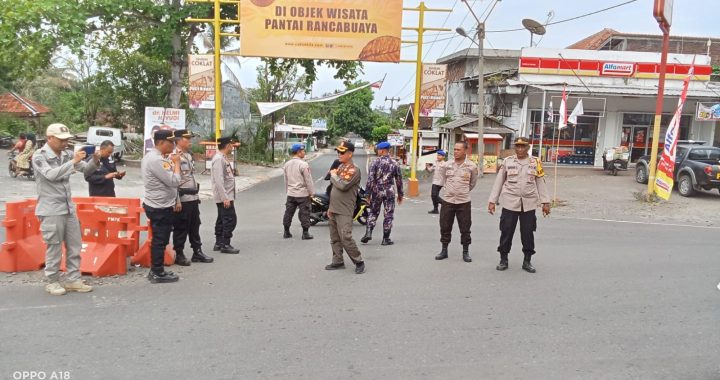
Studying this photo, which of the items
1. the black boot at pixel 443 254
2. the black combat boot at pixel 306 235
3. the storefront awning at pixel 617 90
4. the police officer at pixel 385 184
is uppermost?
the storefront awning at pixel 617 90

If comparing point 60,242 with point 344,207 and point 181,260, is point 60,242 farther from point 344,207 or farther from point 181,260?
point 344,207

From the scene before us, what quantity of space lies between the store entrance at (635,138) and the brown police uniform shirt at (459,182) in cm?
2090

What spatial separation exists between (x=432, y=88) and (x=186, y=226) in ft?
34.8

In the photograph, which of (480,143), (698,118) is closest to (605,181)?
(480,143)

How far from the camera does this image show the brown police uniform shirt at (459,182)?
288 inches

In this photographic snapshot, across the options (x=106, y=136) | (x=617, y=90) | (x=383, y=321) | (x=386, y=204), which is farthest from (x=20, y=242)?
(x=617, y=90)

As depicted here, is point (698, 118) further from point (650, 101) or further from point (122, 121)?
point (122, 121)

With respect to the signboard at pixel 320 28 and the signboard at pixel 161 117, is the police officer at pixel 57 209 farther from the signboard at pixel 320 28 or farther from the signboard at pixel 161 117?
the signboard at pixel 161 117

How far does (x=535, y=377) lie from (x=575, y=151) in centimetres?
2347

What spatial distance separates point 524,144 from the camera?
6.63 meters

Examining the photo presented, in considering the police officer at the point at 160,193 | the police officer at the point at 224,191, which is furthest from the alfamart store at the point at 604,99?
the police officer at the point at 160,193

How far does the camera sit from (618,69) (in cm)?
2414

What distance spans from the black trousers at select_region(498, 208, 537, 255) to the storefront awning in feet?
53.3

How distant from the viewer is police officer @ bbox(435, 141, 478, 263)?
7.31 meters
